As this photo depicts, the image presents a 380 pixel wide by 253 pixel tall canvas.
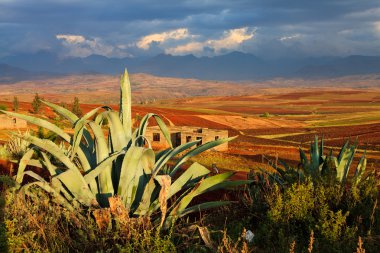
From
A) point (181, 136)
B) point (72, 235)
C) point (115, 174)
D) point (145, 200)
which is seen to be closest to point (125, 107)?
point (115, 174)

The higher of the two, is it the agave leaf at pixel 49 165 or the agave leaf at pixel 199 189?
the agave leaf at pixel 49 165

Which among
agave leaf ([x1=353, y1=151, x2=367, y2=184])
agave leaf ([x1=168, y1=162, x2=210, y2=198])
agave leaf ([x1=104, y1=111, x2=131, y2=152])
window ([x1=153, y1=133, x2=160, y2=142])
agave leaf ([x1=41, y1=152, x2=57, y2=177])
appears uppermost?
agave leaf ([x1=104, y1=111, x2=131, y2=152])

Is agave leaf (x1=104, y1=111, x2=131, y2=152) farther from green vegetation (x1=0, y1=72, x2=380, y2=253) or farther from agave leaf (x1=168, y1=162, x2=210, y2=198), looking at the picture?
agave leaf (x1=168, y1=162, x2=210, y2=198)

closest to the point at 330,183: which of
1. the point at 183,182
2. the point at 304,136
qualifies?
the point at 183,182

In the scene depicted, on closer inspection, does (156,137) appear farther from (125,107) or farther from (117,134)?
(117,134)

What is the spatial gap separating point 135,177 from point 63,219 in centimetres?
102

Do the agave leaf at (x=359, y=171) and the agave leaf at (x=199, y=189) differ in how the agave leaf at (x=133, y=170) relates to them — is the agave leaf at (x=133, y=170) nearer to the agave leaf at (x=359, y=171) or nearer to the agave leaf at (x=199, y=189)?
the agave leaf at (x=199, y=189)

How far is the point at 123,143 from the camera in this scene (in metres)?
5.44

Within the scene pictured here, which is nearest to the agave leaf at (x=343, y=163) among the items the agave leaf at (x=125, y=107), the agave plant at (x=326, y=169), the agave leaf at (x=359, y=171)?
the agave plant at (x=326, y=169)

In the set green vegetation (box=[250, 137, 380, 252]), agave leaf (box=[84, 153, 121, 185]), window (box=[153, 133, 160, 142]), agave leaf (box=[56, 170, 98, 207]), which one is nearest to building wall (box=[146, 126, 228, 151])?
window (box=[153, 133, 160, 142])

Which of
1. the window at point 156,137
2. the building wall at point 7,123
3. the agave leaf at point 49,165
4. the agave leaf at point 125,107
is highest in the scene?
the agave leaf at point 125,107

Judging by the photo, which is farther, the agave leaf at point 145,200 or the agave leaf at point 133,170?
the agave leaf at point 145,200

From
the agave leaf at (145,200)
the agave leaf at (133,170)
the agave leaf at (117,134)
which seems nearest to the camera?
the agave leaf at (133,170)

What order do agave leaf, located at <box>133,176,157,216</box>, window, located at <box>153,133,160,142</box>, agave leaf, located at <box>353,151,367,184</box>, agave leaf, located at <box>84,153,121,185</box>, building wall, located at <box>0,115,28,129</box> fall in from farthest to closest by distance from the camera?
building wall, located at <box>0,115,28,129</box> < window, located at <box>153,133,160,142</box> < agave leaf, located at <box>353,151,367,184</box> < agave leaf, located at <box>133,176,157,216</box> < agave leaf, located at <box>84,153,121,185</box>
